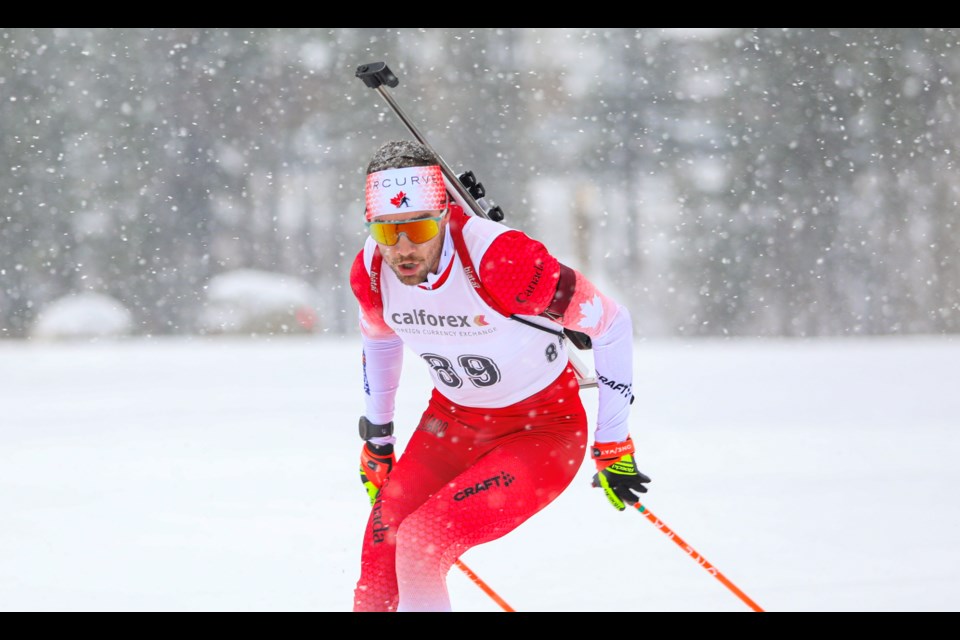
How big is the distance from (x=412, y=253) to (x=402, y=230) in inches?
2.8

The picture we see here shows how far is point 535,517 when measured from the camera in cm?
514

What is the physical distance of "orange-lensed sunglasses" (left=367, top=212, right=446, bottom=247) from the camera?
8.66ft

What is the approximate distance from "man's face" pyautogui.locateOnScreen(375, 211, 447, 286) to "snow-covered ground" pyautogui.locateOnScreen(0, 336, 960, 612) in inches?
60.3

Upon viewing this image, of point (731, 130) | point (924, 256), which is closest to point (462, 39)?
point (731, 130)

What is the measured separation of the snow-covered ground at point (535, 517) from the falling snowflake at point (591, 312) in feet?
4.38

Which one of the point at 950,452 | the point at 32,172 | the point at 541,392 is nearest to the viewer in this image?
the point at 541,392

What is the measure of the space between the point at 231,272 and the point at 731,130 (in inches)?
414

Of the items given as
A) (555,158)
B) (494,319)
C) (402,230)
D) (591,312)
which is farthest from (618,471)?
(555,158)

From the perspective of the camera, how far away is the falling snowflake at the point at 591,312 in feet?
9.29

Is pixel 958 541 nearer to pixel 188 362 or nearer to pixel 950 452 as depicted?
pixel 950 452

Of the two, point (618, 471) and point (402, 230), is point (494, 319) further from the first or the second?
point (618, 471)

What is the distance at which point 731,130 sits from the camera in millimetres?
20219

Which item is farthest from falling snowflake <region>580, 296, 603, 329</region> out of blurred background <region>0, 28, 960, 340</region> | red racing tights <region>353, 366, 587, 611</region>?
blurred background <region>0, 28, 960, 340</region>

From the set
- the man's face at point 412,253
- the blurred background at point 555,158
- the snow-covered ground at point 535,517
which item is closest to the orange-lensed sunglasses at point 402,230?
the man's face at point 412,253
